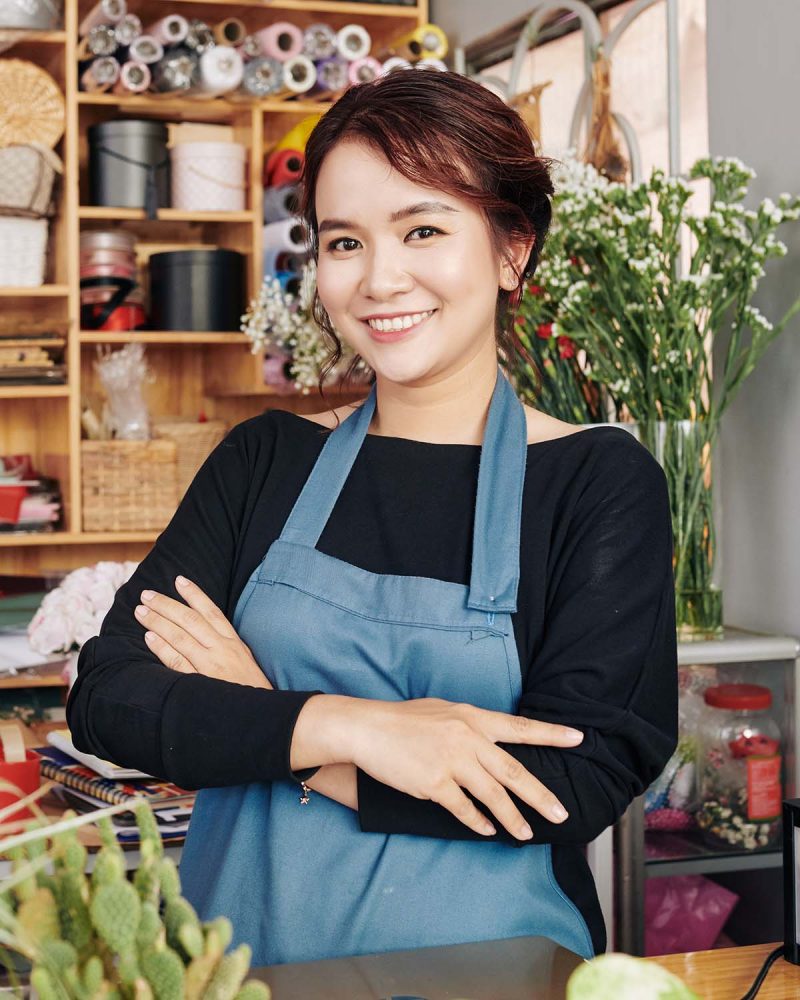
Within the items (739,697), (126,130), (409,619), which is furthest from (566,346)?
(126,130)

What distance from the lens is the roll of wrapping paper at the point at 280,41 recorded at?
3.60 m

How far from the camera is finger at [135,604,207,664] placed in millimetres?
1273

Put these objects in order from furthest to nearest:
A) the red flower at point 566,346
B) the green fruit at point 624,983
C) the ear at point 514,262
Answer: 1. the red flower at point 566,346
2. the ear at point 514,262
3. the green fruit at point 624,983

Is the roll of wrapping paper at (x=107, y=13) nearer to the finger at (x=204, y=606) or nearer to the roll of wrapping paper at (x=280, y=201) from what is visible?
the roll of wrapping paper at (x=280, y=201)

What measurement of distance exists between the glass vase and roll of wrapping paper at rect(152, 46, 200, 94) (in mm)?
1959

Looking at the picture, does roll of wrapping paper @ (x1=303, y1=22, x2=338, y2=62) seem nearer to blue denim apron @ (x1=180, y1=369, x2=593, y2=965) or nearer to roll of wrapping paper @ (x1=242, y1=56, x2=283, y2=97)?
roll of wrapping paper @ (x1=242, y1=56, x2=283, y2=97)

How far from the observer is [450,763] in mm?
1102

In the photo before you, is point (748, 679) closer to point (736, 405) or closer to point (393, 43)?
point (736, 405)

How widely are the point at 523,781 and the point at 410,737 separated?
105 millimetres

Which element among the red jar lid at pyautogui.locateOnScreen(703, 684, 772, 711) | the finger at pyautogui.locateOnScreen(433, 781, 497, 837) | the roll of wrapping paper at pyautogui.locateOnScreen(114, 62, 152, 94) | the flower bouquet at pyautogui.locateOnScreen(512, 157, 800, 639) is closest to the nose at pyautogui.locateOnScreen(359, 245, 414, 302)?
the finger at pyautogui.locateOnScreen(433, 781, 497, 837)

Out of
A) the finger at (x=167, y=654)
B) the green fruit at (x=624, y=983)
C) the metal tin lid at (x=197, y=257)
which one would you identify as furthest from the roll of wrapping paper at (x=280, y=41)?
the green fruit at (x=624, y=983)

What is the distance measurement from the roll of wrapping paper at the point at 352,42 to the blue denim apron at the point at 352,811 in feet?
8.48

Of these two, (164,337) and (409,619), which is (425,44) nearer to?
(164,337)

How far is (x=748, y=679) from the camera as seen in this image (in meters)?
2.07
